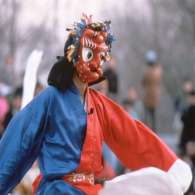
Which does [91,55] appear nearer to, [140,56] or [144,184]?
[144,184]

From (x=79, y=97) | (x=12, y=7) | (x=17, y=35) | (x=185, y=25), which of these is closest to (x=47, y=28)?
(x=17, y=35)

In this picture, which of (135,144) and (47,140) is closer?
(47,140)

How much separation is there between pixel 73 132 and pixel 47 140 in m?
0.18

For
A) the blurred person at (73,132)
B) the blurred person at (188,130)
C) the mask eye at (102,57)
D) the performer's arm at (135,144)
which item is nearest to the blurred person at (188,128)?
the blurred person at (188,130)

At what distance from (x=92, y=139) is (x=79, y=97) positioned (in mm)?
304

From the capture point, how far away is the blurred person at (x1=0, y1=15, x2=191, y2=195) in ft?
20.8

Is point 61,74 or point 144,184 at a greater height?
point 61,74

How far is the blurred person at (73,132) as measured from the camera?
20.8 ft

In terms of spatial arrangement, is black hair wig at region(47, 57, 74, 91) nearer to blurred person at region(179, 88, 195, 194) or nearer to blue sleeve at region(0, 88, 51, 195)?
blue sleeve at region(0, 88, 51, 195)

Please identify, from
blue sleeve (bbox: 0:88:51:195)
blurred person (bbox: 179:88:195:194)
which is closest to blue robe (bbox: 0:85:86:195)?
blue sleeve (bbox: 0:88:51:195)

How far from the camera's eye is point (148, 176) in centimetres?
615

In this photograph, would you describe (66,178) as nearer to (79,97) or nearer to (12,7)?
(79,97)

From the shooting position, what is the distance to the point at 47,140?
645 cm

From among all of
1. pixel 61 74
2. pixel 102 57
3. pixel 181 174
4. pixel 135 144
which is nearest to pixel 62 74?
pixel 61 74
